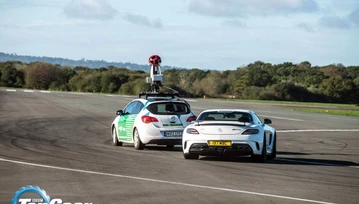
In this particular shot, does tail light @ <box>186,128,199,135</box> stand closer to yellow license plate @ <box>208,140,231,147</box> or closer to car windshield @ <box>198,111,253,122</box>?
yellow license plate @ <box>208,140,231,147</box>

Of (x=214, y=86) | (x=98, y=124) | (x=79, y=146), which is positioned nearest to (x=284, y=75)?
(x=214, y=86)

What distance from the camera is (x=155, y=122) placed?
19.4 meters

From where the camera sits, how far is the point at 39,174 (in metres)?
13.2

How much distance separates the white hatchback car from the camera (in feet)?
63.4

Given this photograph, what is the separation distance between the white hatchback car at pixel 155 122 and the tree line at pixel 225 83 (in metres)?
69.3

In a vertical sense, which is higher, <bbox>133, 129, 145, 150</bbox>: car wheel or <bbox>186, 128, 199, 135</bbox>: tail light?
<bbox>186, 128, 199, 135</bbox>: tail light

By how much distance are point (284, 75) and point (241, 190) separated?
123409mm

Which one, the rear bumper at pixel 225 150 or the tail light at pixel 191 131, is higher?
the tail light at pixel 191 131

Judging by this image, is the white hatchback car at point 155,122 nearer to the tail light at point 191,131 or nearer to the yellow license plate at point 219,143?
the tail light at point 191,131

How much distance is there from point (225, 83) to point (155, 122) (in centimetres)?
8826

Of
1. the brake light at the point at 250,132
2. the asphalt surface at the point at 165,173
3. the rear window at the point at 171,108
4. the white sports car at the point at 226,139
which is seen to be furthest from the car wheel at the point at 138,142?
the brake light at the point at 250,132

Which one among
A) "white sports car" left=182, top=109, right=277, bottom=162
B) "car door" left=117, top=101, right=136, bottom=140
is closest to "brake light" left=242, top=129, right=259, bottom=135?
"white sports car" left=182, top=109, right=277, bottom=162

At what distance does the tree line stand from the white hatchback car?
2729 inches

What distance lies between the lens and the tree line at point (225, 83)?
91.0m
